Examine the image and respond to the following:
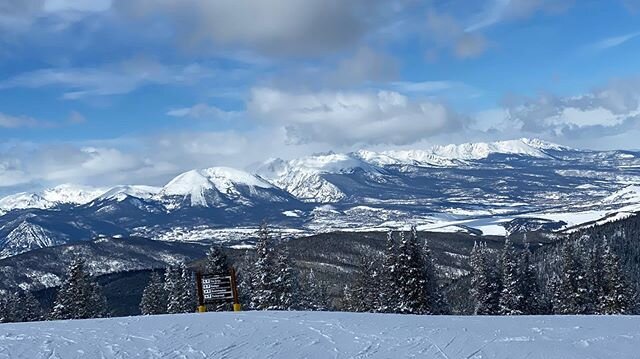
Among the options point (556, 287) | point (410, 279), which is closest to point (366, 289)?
point (410, 279)

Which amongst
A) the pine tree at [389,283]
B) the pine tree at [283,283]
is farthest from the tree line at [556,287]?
the pine tree at [283,283]

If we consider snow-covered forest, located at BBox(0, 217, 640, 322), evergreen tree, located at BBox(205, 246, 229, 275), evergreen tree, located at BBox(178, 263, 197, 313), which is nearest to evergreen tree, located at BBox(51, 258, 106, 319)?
snow-covered forest, located at BBox(0, 217, 640, 322)

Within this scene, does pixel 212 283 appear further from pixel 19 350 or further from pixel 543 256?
pixel 543 256

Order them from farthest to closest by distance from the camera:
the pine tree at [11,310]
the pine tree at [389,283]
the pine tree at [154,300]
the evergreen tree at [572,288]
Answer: the pine tree at [154,300]
the pine tree at [11,310]
the evergreen tree at [572,288]
the pine tree at [389,283]

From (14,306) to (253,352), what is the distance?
1780 inches

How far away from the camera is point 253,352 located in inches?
514

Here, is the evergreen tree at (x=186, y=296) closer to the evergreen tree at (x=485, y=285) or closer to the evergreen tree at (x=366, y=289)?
the evergreen tree at (x=366, y=289)

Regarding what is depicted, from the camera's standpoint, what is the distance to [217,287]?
20.7 m

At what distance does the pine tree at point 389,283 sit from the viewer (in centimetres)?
3862

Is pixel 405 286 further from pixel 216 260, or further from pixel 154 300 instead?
pixel 154 300

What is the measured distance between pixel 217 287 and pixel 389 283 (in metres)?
20.4

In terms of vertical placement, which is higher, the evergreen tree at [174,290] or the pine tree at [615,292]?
the evergreen tree at [174,290]

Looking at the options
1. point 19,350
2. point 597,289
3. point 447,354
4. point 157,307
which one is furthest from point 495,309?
point 19,350

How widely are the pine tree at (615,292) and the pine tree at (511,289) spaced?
18.6ft
